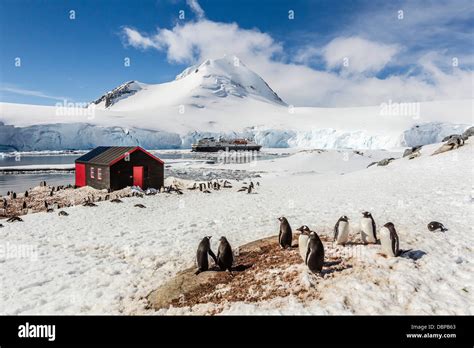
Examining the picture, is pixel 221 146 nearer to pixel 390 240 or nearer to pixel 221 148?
pixel 221 148

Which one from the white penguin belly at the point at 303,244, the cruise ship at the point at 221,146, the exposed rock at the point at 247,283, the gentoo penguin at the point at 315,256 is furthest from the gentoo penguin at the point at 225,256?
the cruise ship at the point at 221,146

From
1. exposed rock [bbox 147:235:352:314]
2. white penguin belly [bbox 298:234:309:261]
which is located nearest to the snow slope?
exposed rock [bbox 147:235:352:314]

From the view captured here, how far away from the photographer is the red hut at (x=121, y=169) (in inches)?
1005

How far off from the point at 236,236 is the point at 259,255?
2640mm

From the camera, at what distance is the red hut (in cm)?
2552

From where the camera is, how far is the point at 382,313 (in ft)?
17.8

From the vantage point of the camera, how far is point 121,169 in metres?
25.9

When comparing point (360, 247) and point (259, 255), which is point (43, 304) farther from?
point (360, 247)

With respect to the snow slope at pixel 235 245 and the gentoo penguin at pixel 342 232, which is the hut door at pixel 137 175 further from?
the gentoo penguin at pixel 342 232

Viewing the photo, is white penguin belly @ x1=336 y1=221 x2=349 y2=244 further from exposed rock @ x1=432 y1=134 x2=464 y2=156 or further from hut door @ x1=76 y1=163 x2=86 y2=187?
hut door @ x1=76 y1=163 x2=86 y2=187

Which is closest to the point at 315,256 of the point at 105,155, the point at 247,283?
the point at 247,283

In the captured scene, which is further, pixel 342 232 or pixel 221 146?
A: pixel 221 146

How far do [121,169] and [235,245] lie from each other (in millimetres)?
18594
